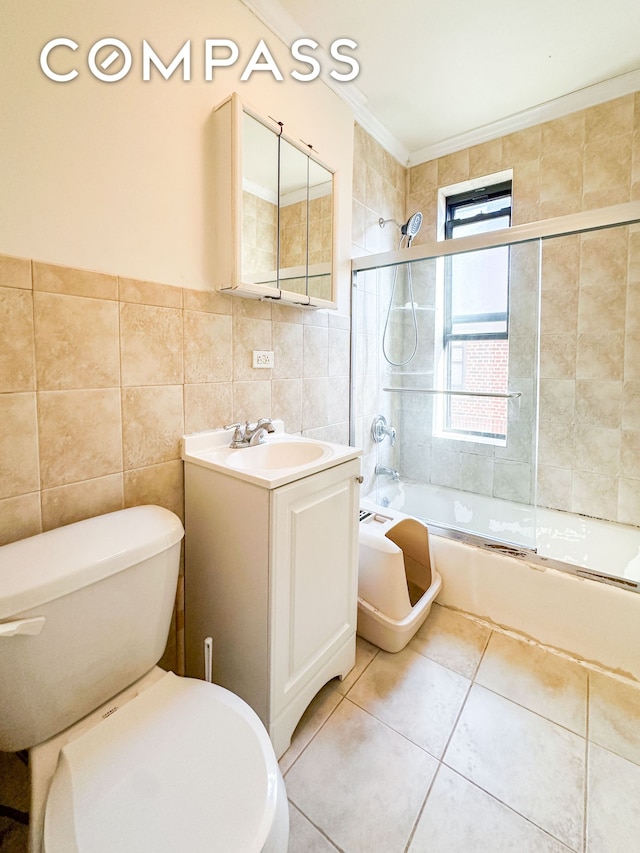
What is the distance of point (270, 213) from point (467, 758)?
1932 mm

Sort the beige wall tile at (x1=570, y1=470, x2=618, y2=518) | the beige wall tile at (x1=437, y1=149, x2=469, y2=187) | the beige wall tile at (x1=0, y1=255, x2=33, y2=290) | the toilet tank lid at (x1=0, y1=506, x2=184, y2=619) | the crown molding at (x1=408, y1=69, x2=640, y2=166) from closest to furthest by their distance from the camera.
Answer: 1. the toilet tank lid at (x1=0, y1=506, x2=184, y2=619)
2. the beige wall tile at (x1=0, y1=255, x2=33, y2=290)
3. the crown molding at (x1=408, y1=69, x2=640, y2=166)
4. the beige wall tile at (x1=570, y1=470, x2=618, y2=518)
5. the beige wall tile at (x1=437, y1=149, x2=469, y2=187)

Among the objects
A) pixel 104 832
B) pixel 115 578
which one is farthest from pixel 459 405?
pixel 104 832

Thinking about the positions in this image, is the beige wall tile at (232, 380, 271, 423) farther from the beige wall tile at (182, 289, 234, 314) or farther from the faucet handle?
the beige wall tile at (182, 289, 234, 314)

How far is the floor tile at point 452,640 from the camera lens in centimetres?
149

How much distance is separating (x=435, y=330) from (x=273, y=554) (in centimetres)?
191

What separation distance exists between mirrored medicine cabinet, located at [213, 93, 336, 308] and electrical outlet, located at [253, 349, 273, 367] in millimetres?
215

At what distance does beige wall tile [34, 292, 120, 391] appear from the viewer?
3.16 ft

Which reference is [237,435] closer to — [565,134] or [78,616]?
[78,616]

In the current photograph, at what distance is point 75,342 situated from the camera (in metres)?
1.02

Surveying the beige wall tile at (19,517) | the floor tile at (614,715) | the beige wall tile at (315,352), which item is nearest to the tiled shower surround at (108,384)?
the beige wall tile at (19,517)

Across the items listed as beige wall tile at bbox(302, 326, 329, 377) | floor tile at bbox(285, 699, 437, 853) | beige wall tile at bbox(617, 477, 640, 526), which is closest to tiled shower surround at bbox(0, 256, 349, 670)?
beige wall tile at bbox(302, 326, 329, 377)

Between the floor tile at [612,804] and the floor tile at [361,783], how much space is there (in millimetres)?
394

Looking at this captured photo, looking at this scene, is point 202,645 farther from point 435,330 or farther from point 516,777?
point 435,330

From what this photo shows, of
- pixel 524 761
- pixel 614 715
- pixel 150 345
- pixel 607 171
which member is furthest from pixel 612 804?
pixel 607 171
